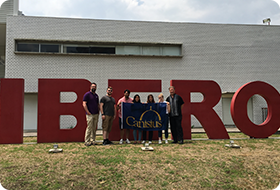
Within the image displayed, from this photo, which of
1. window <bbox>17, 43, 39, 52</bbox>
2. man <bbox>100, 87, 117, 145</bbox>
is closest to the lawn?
man <bbox>100, 87, 117, 145</bbox>

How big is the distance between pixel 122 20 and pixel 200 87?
9.03m

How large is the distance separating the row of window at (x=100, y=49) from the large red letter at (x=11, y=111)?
7.46 meters

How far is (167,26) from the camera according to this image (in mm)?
15445

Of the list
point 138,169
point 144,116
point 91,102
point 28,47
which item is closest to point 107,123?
point 91,102

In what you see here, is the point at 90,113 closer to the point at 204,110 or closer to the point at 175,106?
the point at 175,106

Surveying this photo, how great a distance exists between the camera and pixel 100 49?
48.7 feet

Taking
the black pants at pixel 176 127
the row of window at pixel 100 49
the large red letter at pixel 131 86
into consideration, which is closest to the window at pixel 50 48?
the row of window at pixel 100 49

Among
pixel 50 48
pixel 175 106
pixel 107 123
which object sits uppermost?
pixel 50 48

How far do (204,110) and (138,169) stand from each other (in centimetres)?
437

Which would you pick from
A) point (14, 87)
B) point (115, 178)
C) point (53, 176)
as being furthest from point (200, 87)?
point (14, 87)

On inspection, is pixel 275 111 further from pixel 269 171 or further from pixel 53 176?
pixel 53 176

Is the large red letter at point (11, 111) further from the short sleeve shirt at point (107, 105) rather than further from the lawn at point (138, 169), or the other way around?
the short sleeve shirt at point (107, 105)

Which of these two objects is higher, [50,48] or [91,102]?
[50,48]

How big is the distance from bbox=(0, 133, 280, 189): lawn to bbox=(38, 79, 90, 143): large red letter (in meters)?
1.44
